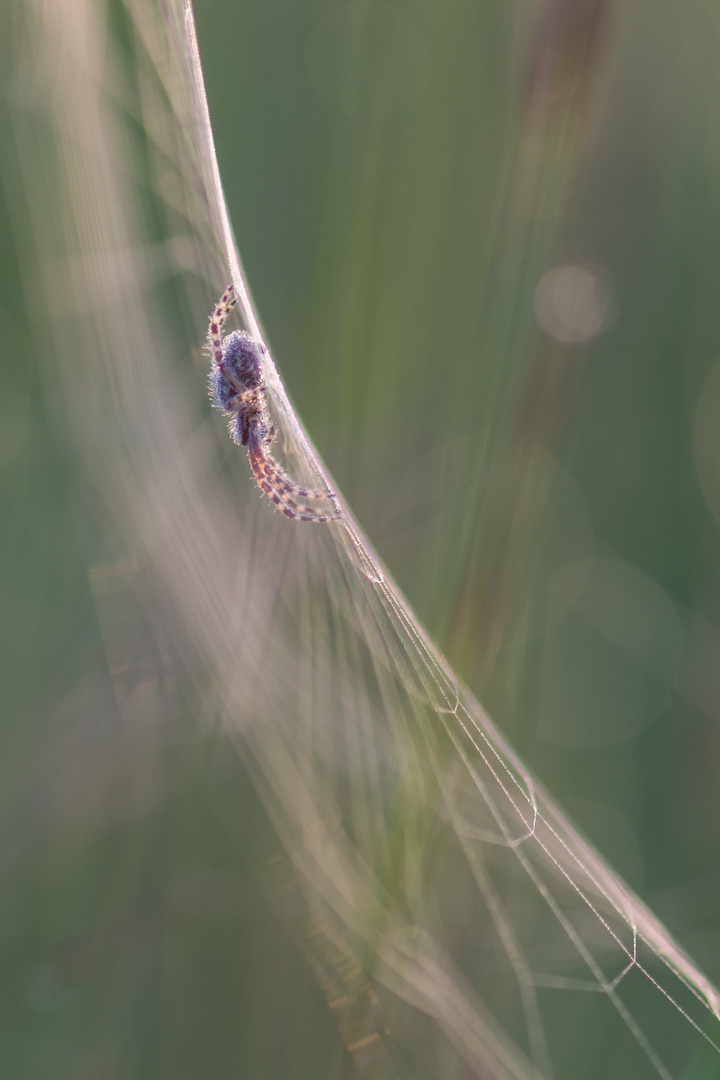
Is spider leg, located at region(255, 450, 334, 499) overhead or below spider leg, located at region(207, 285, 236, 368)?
below

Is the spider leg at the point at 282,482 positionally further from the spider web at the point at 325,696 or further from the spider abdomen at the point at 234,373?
the spider abdomen at the point at 234,373

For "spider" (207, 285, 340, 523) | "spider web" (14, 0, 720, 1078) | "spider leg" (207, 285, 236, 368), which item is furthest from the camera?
"spider" (207, 285, 340, 523)

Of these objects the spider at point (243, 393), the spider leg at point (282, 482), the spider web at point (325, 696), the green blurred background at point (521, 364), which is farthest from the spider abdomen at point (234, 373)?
the green blurred background at point (521, 364)

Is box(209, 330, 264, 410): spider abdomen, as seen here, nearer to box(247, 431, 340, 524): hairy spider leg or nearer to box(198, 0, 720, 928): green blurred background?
box(247, 431, 340, 524): hairy spider leg

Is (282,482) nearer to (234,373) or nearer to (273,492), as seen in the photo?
(273,492)

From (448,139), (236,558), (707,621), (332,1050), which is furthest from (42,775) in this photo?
(448,139)

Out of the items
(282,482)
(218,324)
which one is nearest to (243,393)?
(218,324)

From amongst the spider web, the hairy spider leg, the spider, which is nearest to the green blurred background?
the spider web
